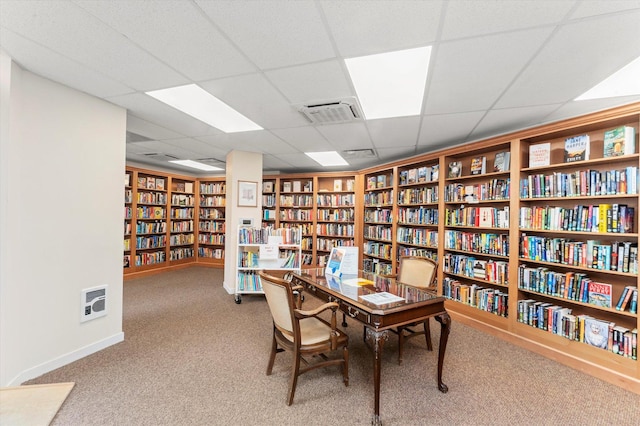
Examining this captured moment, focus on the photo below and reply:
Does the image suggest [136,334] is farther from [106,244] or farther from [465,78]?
[465,78]

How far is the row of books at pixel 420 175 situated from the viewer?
409 centimetres

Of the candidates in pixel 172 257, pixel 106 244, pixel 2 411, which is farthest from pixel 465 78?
pixel 172 257

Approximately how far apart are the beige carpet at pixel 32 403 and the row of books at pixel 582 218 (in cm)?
453

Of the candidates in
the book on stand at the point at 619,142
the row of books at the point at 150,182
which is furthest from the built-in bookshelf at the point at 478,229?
the row of books at the point at 150,182

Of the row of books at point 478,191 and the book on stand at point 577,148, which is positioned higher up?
the book on stand at point 577,148

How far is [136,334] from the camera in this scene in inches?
119

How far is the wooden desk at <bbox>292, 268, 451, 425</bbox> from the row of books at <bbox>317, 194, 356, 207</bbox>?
3410 millimetres

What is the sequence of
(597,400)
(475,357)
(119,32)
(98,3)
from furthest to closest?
(475,357), (597,400), (119,32), (98,3)

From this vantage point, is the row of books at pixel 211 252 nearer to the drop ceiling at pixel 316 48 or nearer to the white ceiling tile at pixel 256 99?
→ the drop ceiling at pixel 316 48

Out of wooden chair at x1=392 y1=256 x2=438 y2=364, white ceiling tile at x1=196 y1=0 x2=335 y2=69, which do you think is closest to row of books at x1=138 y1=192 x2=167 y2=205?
white ceiling tile at x1=196 y1=0 x2=335 y2=69

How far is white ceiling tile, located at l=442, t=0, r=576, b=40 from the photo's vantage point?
4.55ft

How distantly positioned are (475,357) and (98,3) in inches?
160

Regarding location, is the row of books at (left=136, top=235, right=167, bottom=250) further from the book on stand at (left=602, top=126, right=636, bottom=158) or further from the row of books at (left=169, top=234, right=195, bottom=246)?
the book on stand at (left=602, top=126, right=636, bottom=158)

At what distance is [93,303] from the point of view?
2619 mm
